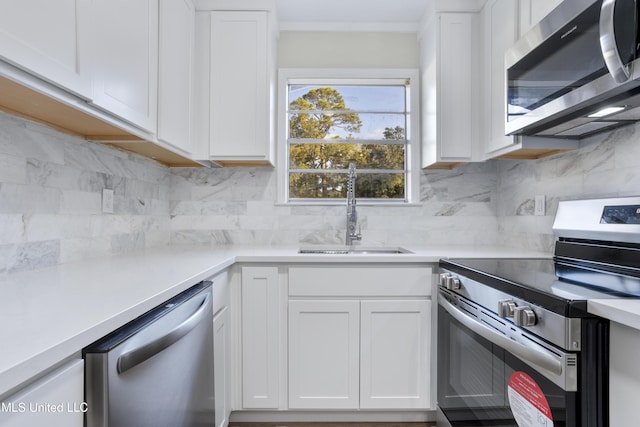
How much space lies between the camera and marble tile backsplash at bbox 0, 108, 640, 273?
47.4 inches

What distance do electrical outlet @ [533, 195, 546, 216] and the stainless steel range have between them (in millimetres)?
341

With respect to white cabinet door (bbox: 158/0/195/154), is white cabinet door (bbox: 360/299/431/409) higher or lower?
lower

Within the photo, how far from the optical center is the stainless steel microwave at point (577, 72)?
0.93 metres

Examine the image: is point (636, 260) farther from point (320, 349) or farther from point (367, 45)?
point (367, 45)

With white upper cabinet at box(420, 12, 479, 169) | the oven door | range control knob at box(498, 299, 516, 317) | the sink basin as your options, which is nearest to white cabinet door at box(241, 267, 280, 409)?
the sink basin

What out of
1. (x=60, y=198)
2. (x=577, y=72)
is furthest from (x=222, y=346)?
(x=577, y=72)

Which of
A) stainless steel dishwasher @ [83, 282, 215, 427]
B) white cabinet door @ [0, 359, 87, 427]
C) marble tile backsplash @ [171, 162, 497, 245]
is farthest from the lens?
marble tile backsplash @ [171, 162, 497, 245]

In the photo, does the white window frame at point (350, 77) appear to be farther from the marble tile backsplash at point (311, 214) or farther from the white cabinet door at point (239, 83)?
the white cabinet door at point (239, 83)

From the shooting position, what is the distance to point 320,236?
2.33 metres

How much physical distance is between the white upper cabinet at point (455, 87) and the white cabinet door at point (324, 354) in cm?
106

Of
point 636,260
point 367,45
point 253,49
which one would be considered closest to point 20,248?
point 253,49

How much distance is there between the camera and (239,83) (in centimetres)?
202

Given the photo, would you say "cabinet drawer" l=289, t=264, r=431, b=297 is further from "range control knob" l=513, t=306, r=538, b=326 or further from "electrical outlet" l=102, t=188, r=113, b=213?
"electrical outlet" l=102, t=188, r=113, b=213

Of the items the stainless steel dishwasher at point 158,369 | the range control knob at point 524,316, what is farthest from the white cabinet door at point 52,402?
the range control knob at point 524,316
